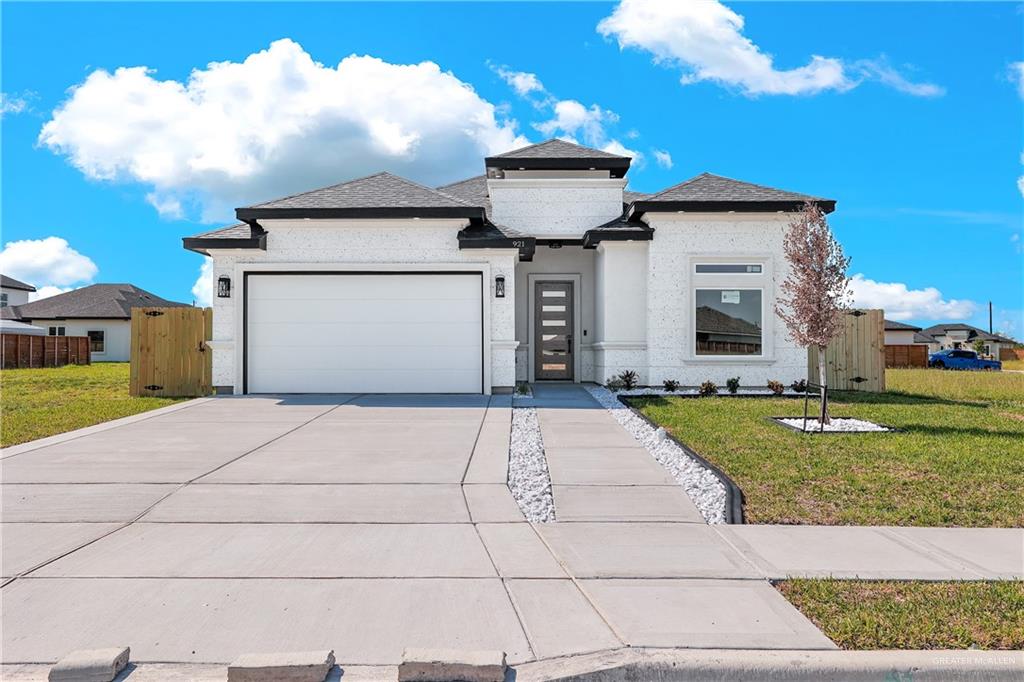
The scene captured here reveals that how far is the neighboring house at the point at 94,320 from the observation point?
3862cm

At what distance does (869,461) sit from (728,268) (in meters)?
7.67

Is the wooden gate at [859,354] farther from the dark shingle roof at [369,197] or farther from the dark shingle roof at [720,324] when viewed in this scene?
the dark shingle roof at [369,197]

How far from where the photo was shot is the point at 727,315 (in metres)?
14.7

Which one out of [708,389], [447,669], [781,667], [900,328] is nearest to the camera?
[447,669]

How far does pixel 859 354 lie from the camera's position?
15820 mm

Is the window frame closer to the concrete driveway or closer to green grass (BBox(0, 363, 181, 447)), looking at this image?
the concrete driveway

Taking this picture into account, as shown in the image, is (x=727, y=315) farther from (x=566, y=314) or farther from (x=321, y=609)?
(x=321, y=609)

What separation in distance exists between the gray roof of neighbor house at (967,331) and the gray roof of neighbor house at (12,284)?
82.3 m

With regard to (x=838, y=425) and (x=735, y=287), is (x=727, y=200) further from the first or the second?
(x=838, y=425)

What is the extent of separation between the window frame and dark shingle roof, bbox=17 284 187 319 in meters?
34.5

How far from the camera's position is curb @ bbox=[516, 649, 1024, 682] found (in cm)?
320

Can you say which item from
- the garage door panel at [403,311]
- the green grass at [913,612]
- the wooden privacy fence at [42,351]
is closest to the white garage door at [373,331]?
the garage door panel at [403,311]

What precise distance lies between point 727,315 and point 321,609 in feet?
41.1

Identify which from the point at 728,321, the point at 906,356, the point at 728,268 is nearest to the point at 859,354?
the point at 728,321
